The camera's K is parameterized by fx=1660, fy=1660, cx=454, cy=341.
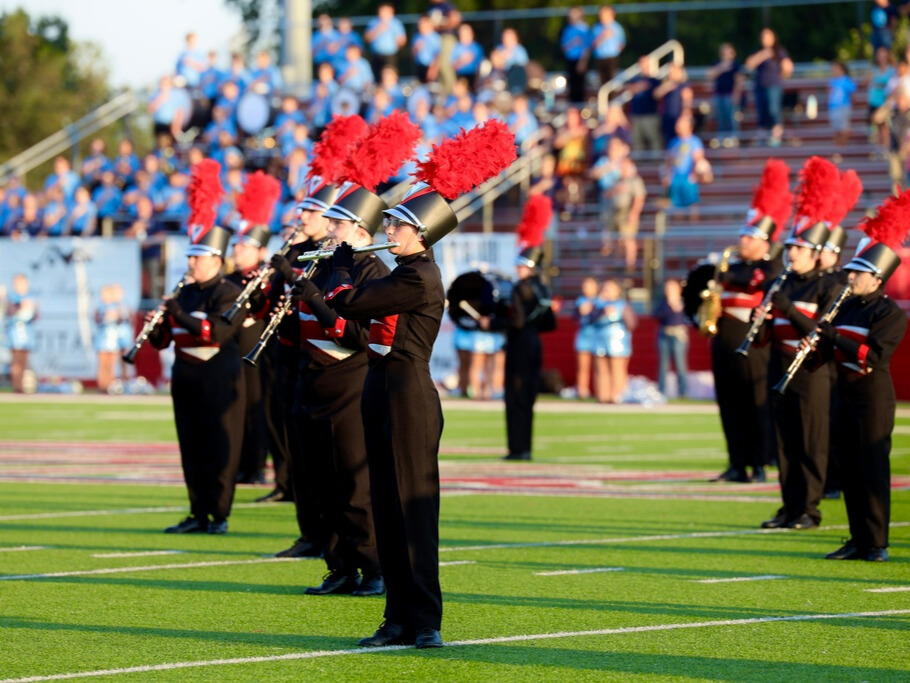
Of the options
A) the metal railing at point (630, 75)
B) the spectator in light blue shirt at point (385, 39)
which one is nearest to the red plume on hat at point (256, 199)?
the metal railing at point (630, 75)

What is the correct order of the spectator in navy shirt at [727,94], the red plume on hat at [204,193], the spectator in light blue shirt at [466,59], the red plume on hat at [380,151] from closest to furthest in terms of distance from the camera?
1. the red plume on hat at [380,151]
2. the red plume on hat at [204,193]
3. the spectator in navy shirt at [727,94]
4. the spectator in light blue shirt at [466,59]

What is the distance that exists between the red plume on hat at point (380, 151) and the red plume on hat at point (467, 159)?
4.46 feet

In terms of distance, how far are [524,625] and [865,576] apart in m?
2.47

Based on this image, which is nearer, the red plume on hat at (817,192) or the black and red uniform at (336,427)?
the black and red uniform at (336,427)

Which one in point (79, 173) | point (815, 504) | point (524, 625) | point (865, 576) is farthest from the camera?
point (79, 173)

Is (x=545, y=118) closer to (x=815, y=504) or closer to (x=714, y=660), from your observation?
(x=815, y=504)

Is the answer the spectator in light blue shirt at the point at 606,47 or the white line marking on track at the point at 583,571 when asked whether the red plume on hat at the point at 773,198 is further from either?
the spectator in light blue shirt at the point at 606,47

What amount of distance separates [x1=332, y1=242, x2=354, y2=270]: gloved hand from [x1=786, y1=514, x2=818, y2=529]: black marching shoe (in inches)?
179

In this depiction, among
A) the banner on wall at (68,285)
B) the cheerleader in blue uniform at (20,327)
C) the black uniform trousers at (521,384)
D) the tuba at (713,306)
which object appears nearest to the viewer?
the tuba at (713,306)

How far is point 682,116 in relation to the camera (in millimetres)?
26953

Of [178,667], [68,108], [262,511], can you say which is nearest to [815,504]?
[262,511]

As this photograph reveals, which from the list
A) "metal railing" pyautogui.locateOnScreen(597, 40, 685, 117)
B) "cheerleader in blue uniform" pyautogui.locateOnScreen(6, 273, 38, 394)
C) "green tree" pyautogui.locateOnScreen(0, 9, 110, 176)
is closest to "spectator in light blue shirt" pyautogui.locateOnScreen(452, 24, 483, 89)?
"metal railing" pyautogui.locateOnScreen(597, 40, 685, 117)

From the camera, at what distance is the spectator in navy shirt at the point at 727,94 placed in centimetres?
2780

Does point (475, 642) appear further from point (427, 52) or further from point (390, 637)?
point (427, 52)
